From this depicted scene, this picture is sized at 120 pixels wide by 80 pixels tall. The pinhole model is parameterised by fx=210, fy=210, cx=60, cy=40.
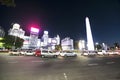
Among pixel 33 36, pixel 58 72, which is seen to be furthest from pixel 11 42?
pixel 58 72

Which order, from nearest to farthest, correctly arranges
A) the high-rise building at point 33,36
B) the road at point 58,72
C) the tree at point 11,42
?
the road at point 58,72 < the tree at point 11,42 < the high-rise building at point 33,36

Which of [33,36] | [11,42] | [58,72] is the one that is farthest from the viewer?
[33,36]

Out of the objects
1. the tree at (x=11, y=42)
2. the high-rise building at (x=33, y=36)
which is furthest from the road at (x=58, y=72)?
the high-rise building at (x=33, y=36)

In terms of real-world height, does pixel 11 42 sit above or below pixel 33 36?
below

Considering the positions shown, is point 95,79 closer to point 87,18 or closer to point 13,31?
point 87,18

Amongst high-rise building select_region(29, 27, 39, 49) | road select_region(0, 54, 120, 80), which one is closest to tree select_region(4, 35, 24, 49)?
high-rise building select_region(29, 27, 39, 49)

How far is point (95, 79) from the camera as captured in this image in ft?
46.4

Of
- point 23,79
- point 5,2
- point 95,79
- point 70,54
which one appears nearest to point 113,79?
point 95,79

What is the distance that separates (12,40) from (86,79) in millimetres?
113575

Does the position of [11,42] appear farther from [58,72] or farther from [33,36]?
[58,72]

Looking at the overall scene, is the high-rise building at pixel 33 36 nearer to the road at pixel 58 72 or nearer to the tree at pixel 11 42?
the tree at pixel 11 42

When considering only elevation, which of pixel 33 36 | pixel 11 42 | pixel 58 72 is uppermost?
pixel 33 36

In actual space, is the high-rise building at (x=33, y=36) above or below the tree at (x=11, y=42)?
above

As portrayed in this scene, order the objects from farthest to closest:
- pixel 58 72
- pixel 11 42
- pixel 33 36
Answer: pixel 33 36 < pixel 11 42 < pixel 58 72
